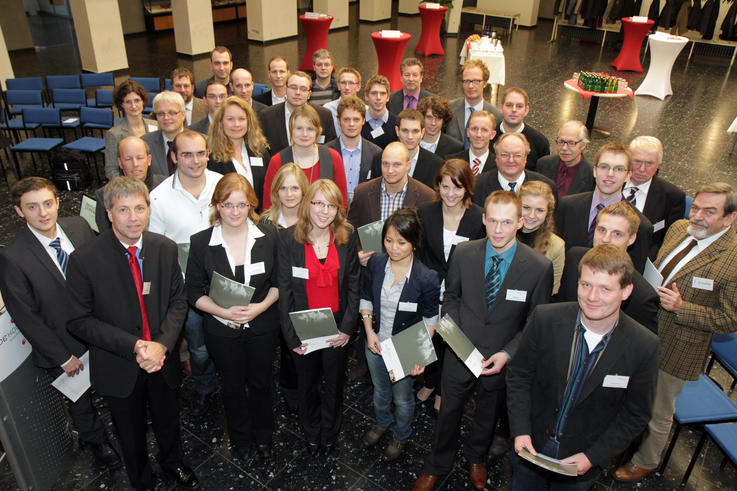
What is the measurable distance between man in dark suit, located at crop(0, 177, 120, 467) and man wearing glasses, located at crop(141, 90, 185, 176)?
1455 mm

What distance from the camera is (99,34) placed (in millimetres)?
12109

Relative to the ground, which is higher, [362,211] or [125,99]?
[125,99]

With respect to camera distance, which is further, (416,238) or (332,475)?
(332,475)

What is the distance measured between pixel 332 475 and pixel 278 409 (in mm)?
729

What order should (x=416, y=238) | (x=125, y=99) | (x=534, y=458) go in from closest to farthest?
1. (x=534, y=458)
2. (x=416, y=238)
3. (x=125, y=99)

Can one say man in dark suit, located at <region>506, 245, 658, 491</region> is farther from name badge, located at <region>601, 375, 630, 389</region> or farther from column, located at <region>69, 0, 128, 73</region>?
column, located at <region>69, 0, 128, 73</region>

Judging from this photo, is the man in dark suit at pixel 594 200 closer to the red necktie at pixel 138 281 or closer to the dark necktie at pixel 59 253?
the red necktie at pixel 138 281

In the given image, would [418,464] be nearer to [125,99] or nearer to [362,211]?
[362,211]

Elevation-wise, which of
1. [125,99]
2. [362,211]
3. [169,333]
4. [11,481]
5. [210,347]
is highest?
[125,99]

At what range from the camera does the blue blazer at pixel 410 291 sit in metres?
3.10

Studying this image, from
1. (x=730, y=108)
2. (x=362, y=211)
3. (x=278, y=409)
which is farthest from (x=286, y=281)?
(x=730, y=108)

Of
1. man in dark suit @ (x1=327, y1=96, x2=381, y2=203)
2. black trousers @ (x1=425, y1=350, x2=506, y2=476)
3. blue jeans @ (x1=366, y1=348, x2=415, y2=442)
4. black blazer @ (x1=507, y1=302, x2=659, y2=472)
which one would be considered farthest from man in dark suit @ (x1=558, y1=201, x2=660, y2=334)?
man in dark suit @ (x1=327, y1=96, x2=381, y2=203)

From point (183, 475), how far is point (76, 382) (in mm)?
871

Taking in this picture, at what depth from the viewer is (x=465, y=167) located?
10.8ft
